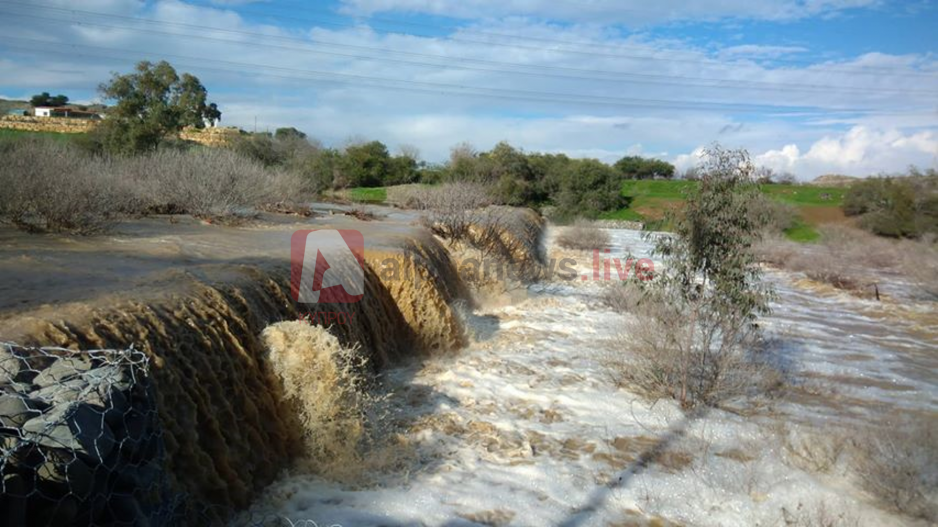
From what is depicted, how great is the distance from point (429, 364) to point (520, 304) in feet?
15.3

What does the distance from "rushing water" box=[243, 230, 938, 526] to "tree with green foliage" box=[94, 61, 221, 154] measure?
63.8 feet

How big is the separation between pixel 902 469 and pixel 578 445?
2.78 m

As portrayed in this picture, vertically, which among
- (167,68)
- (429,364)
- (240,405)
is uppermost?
(167,68)

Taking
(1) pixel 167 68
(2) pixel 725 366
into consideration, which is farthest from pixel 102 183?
(1) pixel 167 68

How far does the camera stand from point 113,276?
6.41 m

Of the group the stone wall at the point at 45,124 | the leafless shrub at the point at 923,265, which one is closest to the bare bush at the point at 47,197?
the leafless shrub at the point at 923,265

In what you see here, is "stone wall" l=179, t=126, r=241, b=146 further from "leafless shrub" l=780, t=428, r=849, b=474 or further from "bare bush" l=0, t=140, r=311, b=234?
"leafless shrub" l=780, t=428, r=849, b=474

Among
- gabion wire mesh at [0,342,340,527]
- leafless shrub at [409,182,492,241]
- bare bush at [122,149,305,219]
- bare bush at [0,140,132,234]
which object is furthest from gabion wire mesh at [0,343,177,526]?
leafless shrub at [409,182,492,241]

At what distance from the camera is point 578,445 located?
6.58 meters

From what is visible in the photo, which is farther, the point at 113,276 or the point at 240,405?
the point at 113,276

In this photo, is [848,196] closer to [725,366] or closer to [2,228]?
[725,366]

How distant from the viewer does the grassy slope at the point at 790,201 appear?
29312mm

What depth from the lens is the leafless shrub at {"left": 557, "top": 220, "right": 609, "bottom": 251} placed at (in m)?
25.3

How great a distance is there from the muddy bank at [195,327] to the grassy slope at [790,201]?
745 inches
